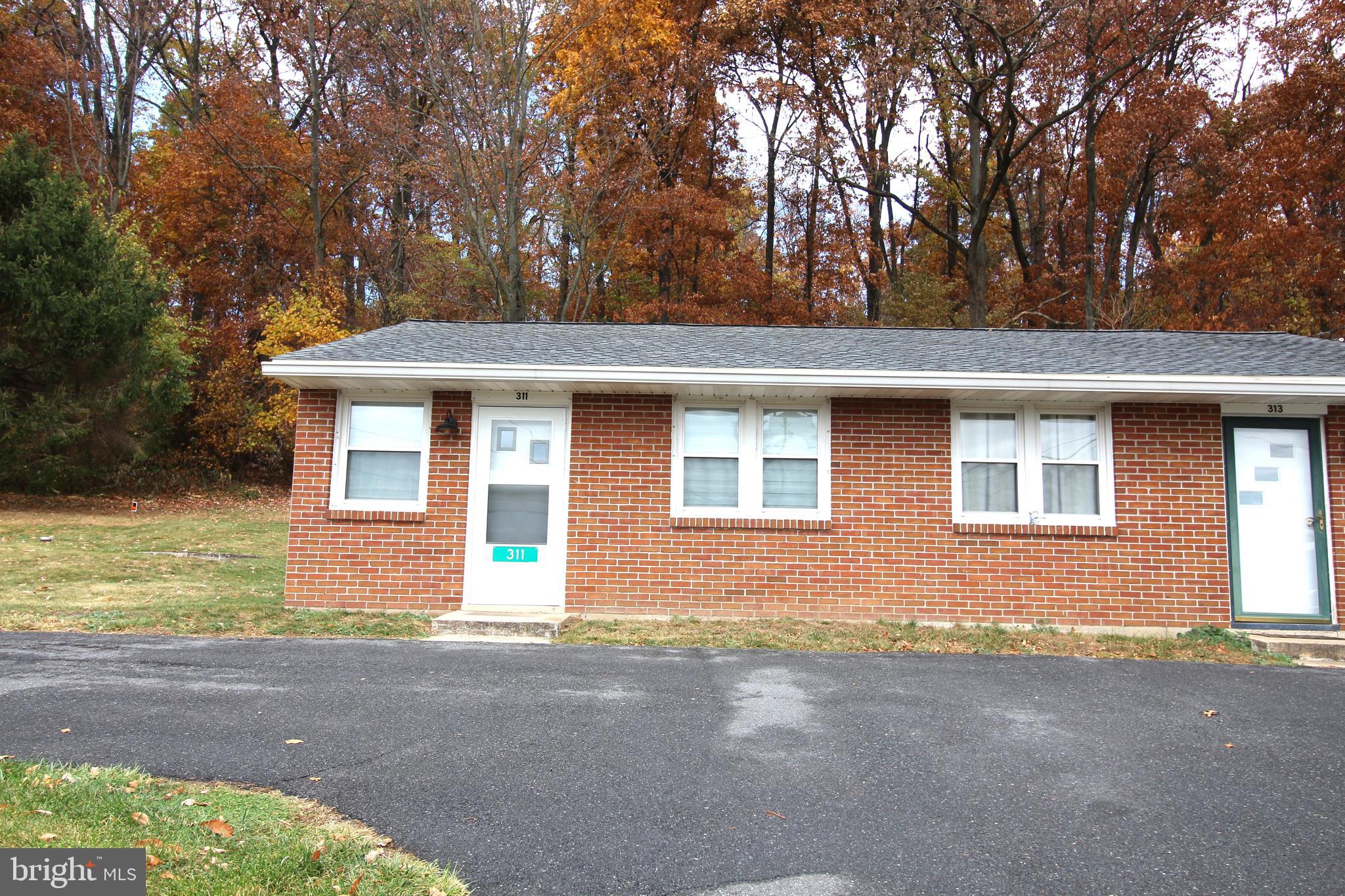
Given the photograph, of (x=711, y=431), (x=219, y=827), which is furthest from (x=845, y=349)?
(x=219, y=827)

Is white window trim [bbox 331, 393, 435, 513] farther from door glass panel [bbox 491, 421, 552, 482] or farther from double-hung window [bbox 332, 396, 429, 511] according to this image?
door glass panel [bbox 491, 421, 552, 482]

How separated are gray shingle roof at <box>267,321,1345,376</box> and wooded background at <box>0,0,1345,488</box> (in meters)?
11.0

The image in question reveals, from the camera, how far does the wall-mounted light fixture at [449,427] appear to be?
880 centimetres

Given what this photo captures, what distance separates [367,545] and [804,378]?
4.89m

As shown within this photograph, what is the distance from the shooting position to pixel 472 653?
6.95 metres

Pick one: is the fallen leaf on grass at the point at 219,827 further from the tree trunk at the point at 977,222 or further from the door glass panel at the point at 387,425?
the tree trunk at the point at 977,222

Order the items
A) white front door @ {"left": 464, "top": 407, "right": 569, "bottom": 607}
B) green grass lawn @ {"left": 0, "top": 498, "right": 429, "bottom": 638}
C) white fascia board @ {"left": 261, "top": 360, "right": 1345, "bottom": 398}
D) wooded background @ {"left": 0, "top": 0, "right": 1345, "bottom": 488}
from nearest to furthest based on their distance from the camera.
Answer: green grass lawn @ {"left": 0, "top": 498, "right": 429, "bottom": 638} → white fascia board @ {"left": 261, "top": 360, "right": 1345, "bottom": 398} → white front door @ {"left": 464, "top": 407, "right": 569, "bottom": 607} → wooded background @ {"left": 0, "top": 0, "right": 1345, "bottom": 488}

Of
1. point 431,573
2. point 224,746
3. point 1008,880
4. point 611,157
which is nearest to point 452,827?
point 224,746

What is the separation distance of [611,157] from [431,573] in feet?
53.0

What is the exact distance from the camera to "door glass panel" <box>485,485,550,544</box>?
888 cm

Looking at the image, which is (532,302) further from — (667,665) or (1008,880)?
(1008,880)

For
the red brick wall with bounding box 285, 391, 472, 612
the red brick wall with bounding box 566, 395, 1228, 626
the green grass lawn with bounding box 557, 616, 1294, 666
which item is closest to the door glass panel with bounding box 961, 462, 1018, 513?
the red brick wall with bounding box 566, 395, 1228, 626

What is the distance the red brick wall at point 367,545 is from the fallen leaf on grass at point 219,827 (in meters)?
5.36

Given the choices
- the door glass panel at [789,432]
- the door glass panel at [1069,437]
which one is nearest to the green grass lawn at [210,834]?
the door glass panel at [789,432]
